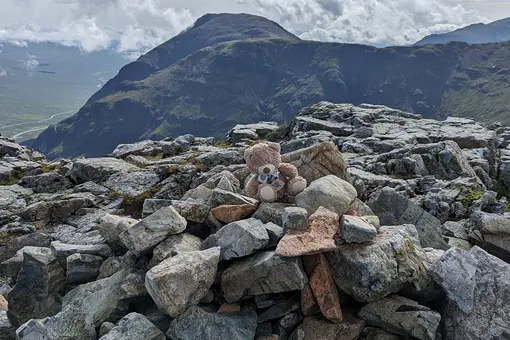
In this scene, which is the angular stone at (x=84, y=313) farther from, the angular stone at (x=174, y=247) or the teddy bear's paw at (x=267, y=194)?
the teddy bear's paw at (x=267, y=194)

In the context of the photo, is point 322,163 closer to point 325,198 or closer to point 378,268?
point 325,198

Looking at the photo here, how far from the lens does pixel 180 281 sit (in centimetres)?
928

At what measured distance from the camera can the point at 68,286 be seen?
12.5m

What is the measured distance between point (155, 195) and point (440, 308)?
17.7 meters

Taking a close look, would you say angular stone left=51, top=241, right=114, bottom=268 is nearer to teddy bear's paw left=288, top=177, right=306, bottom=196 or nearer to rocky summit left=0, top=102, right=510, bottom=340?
rocky summit left=0, top=102, right=510, bottom=340

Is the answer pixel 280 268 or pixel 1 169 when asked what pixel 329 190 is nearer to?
pixel 280 268

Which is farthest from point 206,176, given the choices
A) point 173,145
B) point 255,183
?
point 173,145

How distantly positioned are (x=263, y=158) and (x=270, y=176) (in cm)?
84

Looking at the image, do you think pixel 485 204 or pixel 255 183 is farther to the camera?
pixel 485 204

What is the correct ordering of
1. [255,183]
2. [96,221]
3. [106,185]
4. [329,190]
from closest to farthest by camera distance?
[329,190], [255,183], [96,221], [106,185]

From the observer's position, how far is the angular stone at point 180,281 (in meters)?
9.17

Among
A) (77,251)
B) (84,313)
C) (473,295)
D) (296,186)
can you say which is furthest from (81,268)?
(473,295)

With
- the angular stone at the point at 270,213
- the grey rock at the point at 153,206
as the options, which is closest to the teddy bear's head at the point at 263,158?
the angular stone at the point at 270,213

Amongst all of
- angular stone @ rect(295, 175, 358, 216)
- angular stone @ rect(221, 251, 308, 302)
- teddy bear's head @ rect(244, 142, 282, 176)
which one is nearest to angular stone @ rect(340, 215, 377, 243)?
angular stone @ rect(221, 251, 308, 302)
